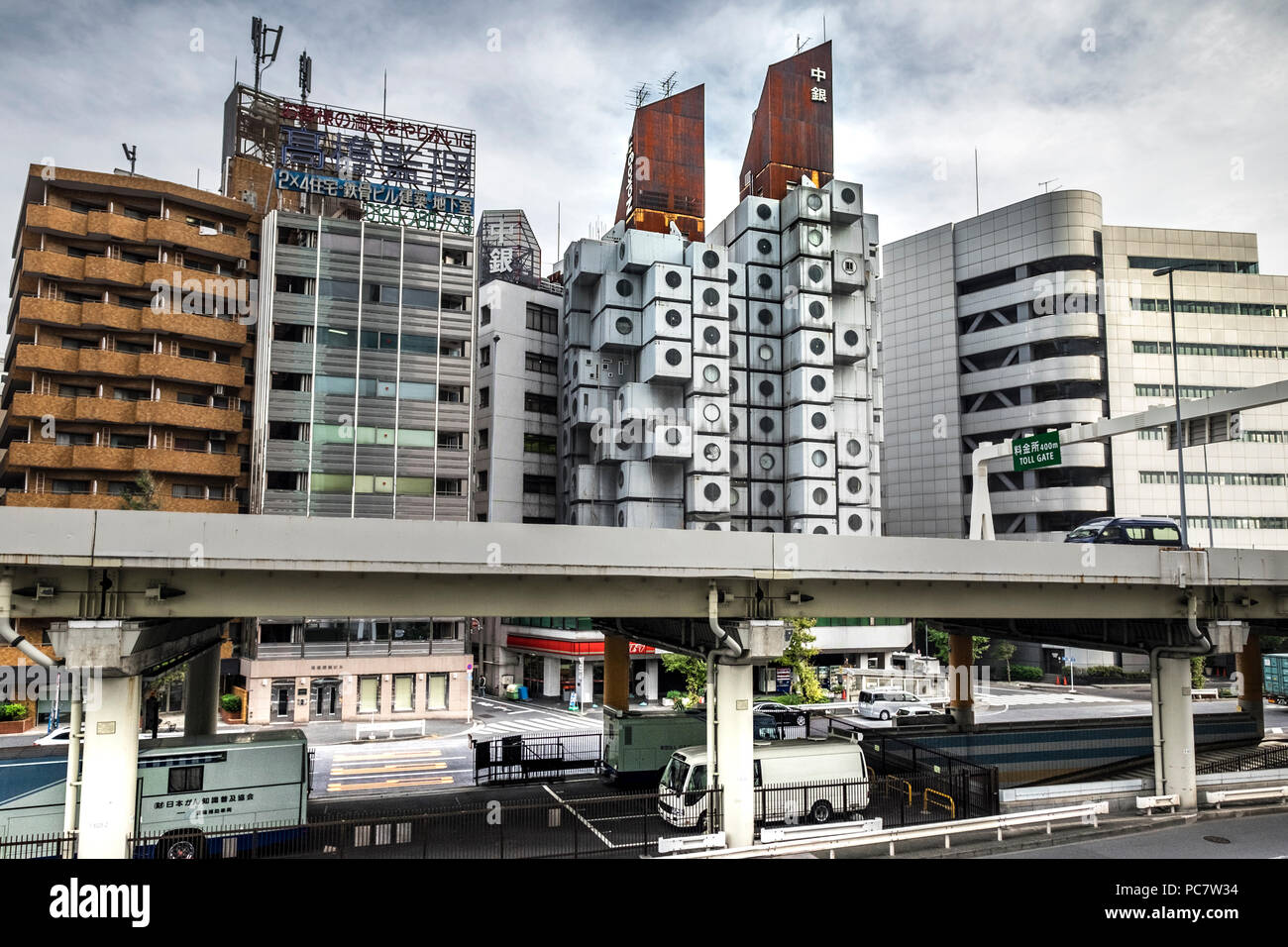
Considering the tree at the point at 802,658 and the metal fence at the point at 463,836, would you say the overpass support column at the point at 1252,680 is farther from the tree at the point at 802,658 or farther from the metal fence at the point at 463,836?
the metal fence at the point at 463,836

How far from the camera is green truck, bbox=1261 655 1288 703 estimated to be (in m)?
56.8

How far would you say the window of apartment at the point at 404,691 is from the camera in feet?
174

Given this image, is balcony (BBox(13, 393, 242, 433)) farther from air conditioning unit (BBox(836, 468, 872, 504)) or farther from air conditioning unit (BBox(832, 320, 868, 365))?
air conditioning unit (BBox(832, 320, 868, 365))

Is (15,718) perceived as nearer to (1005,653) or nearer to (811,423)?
(811,423)

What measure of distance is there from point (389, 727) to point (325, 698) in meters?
5.96

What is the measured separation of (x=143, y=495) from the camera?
51469mm

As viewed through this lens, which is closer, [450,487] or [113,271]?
[113,271]

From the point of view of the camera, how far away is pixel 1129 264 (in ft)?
256

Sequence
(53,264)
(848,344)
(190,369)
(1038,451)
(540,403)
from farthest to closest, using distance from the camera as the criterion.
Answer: (540,403) < (848,344) < (190,369) < (53,264) < (1038,451)

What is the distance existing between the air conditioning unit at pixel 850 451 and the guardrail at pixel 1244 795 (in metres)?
40.2

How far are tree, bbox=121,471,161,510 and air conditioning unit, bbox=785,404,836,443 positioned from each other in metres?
42.0

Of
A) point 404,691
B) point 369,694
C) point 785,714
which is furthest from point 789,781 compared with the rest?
point 369,694
